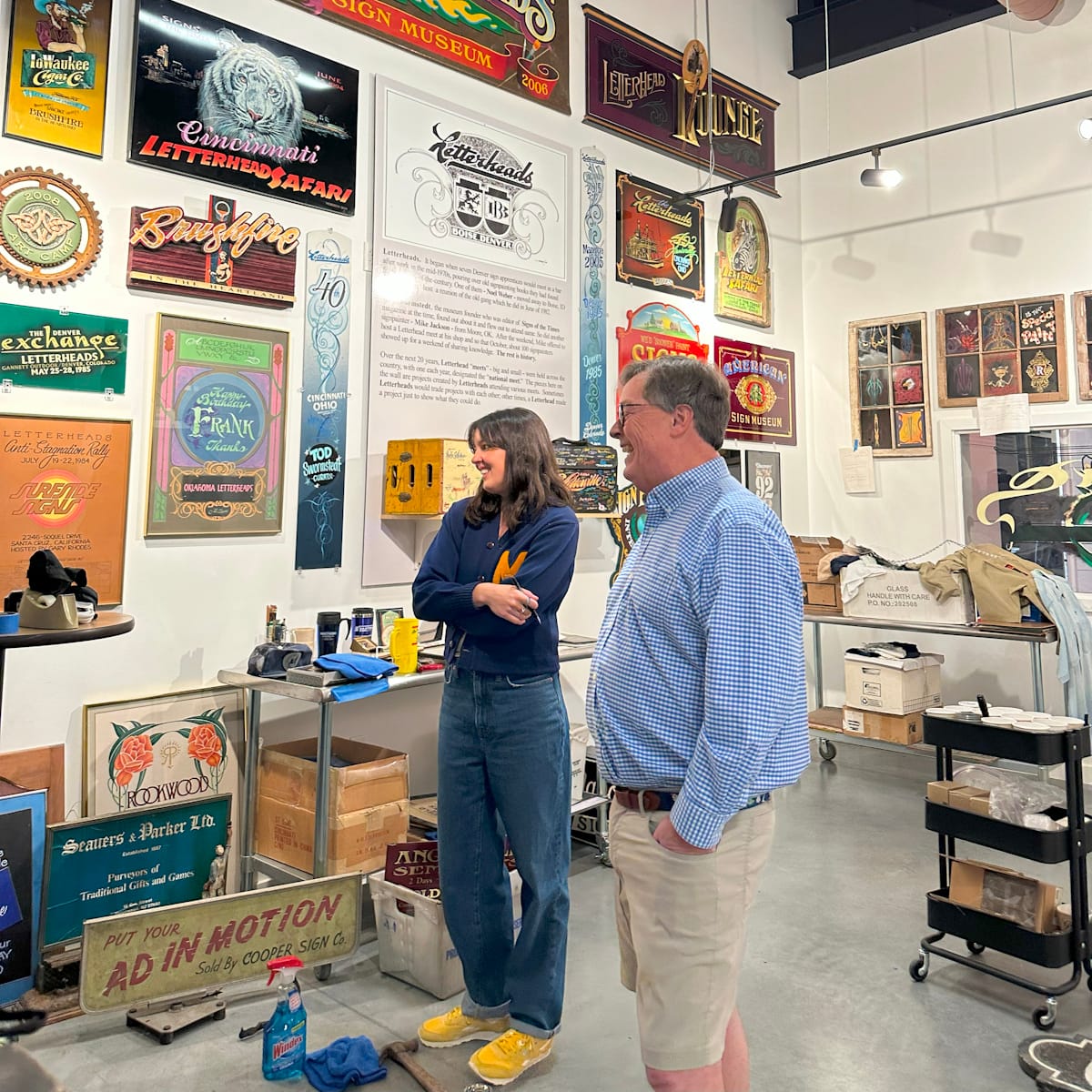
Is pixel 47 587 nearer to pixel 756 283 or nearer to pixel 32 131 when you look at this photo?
pixel 32 131

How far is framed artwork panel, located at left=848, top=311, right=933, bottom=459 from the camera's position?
6.22 m

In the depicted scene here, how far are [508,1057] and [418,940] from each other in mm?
593

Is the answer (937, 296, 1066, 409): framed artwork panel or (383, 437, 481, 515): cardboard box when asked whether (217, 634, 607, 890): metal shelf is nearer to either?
(383, 437, 481, 515): cardboard box

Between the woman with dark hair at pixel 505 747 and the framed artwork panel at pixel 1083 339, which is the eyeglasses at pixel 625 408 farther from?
the framed artwork panel at pixel 1083 339

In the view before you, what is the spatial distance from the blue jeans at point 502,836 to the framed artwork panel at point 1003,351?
4664 millimetres

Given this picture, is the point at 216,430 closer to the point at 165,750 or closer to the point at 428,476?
the point at 428,476

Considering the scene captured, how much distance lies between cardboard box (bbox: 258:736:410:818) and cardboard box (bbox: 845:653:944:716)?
Answer: 3009mm

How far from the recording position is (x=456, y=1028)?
249 cm

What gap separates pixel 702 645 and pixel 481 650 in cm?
93

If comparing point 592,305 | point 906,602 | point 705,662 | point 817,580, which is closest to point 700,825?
point 705,662

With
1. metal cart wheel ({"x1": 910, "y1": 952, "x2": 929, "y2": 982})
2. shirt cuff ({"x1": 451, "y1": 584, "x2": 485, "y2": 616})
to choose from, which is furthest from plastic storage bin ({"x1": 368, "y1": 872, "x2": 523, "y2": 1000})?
metal cart wheel ({"x1": 910, "y1": 952, "x2": 929, "y2": 982})

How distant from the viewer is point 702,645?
1622 mm

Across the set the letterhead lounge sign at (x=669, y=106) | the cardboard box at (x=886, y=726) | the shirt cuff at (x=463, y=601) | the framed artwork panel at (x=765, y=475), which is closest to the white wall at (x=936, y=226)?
the framed artwork panel at (x=765, y=475)

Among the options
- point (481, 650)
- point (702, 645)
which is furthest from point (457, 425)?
point (702, 645)
